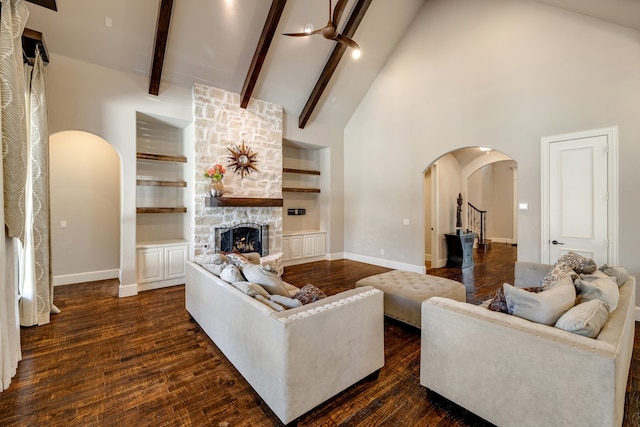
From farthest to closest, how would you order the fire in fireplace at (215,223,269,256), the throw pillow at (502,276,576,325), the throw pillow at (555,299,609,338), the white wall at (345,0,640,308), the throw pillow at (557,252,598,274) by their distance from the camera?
the fire in fireplace at (215,223,269,256) < the white wall at (345,0,640,308) < the throw pillow at (557,252,598,274) < the throw pillow at (502,276,576,325) < the throw pillow at (555,299,609,338)

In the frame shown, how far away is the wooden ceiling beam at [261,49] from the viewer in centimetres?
437

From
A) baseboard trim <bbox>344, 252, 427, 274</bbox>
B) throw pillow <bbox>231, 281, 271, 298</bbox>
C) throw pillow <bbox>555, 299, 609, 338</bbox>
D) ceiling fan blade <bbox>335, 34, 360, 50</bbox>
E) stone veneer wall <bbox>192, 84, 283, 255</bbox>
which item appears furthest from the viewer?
baseboard trim <bbox>344, 252, 427, 274</bbox>

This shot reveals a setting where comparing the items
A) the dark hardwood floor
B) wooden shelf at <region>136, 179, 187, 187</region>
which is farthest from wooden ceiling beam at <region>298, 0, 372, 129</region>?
the dark hardwood floor

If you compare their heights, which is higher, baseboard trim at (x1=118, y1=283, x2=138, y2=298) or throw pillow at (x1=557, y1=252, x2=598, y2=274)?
throw pillow at (x1=557, y1=252, x2=598, y2=274)

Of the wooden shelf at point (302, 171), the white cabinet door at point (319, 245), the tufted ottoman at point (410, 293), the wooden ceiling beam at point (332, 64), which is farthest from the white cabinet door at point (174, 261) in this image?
the wooden ceiling beam at point (332, 64)

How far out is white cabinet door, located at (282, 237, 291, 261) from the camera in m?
6.52

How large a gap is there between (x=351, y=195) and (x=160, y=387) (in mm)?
5814

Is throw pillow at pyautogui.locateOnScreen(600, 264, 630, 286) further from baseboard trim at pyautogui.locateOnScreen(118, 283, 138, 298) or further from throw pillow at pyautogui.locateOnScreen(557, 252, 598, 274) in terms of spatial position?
baseboard trim at pyautogui.locateOnScreen(118, 283, 138, 298)

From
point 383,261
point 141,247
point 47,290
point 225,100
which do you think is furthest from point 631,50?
point 47,290

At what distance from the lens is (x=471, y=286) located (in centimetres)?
494

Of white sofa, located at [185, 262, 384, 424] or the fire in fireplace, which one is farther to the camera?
the fire in fireplace

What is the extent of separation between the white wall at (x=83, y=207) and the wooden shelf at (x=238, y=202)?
2.05m

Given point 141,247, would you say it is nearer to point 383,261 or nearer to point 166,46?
point 166,46

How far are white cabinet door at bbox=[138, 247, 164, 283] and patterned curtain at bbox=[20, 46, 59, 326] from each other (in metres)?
1.22
